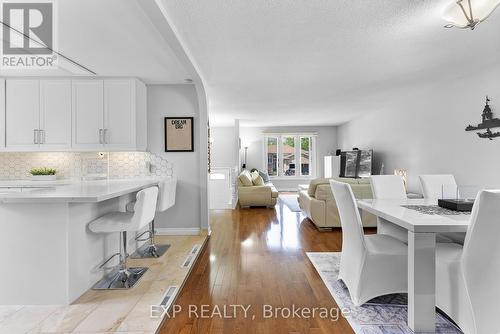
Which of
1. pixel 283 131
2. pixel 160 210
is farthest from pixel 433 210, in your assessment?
pixel 283 131

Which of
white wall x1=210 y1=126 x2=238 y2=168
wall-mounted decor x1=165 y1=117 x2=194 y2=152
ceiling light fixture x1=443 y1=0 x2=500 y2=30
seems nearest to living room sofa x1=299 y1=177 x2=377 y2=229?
wall-mounted decor x1=165 y1=117 x2=194 y2=152

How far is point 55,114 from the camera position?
365cm

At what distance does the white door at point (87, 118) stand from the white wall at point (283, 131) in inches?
253

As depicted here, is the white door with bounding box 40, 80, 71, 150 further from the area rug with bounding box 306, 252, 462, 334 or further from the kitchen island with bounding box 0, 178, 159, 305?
the area rug with bounding box 306, 252, 462, 334

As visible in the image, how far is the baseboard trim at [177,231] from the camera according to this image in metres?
4.13

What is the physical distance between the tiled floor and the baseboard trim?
4.86ft

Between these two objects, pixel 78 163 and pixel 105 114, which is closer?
pixel 105 114

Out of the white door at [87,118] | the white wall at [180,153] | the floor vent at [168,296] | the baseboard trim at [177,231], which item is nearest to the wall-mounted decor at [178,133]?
the white wall at [180,153]

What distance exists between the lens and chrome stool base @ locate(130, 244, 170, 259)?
3207 millimetres

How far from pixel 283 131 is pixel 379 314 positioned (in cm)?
821

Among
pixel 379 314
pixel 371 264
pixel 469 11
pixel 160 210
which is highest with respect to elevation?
pixel 469 11

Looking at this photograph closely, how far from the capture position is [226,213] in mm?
5945

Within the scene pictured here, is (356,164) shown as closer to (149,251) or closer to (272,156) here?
(272,156)

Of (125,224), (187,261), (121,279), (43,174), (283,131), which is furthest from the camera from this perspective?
(283,131)
